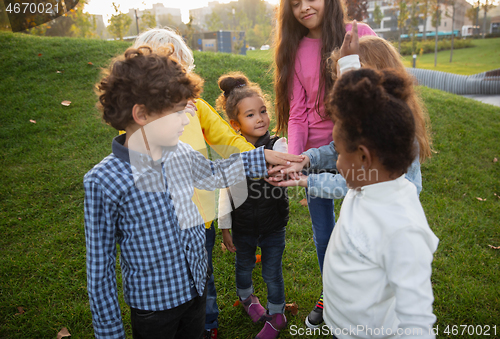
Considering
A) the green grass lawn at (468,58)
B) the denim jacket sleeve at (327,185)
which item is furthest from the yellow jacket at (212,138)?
the green grass lawn at (468,58)

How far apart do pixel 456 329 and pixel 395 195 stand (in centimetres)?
199

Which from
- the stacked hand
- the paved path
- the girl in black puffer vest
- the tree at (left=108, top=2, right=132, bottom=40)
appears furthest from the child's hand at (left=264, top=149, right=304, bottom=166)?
the tree at (left=108, top=2, right=132, bottom=40)

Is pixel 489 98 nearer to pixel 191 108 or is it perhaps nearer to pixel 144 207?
pixel 191 108

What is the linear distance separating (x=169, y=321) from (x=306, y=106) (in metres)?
1.55

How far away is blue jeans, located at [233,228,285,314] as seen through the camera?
7.52 ft

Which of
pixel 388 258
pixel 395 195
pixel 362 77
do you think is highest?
pixel 362 77

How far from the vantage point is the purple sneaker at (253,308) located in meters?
2.57

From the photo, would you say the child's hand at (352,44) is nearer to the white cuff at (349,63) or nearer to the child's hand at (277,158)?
the white cuff at (349,63)

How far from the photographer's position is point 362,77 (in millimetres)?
1208

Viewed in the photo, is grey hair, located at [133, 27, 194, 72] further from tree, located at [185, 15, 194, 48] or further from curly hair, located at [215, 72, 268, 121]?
tree, located at [185, 15, 194, 48]

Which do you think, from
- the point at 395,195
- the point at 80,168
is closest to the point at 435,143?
the point at 395,195

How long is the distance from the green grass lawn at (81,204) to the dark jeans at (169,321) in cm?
97

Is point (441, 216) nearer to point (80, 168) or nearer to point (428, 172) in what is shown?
point (428, 172)

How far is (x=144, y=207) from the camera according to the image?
1417 mm
